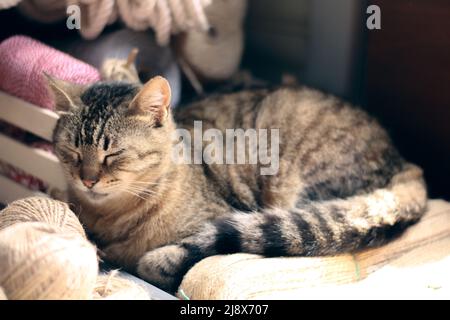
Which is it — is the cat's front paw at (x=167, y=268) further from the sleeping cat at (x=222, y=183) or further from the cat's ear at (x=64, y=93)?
the cat's ear at (x=64, y=93)

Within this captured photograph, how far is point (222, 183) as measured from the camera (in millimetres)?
1799

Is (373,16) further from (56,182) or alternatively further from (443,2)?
(56,182)

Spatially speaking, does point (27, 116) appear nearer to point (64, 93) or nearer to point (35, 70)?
point (35, 70)

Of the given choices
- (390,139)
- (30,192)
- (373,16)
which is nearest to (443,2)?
(373,16)

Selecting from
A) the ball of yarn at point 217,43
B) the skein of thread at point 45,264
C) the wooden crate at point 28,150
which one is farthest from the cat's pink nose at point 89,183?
the ball of yarn at point 217,43

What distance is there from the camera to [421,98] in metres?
1.93

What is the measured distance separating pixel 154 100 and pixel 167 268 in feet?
1.38

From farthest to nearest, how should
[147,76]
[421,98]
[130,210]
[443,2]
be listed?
[147,76]
[421,98]
[443,2]
[130,210]

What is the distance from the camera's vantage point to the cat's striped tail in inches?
61.3

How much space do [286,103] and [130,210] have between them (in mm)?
576

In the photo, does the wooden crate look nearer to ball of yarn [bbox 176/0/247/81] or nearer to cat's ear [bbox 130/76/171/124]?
cat's ear [bbox 130/76/171/124]

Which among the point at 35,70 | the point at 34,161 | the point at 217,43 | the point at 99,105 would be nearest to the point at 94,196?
the point at 99,105

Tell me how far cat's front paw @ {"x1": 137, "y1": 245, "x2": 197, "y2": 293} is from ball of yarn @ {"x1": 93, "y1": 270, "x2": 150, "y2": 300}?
0.10 metres

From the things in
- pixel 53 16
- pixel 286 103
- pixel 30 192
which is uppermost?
pixel 53 16
